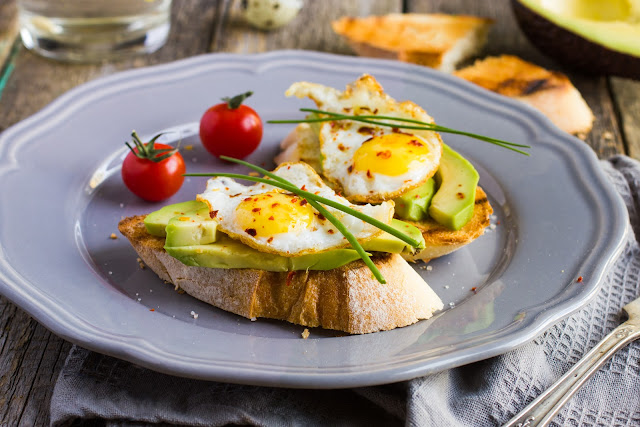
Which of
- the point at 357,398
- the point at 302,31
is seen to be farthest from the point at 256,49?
the point at 357,398

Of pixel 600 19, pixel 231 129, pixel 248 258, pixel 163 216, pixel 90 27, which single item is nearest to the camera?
pixel 248 258

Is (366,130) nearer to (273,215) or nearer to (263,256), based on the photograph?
(273,215)

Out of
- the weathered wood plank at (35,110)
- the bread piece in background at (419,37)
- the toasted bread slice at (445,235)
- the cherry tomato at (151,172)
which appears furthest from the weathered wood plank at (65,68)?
the toasted bread slice at (445,235)

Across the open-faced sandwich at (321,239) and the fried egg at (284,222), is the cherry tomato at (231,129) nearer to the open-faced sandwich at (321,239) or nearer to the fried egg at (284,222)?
the open-faced sandwich at (321,239)

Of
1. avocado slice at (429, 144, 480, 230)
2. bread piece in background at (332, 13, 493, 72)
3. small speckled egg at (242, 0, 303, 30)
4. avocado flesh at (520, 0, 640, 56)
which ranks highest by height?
avocado flesh at (520, 0, 640, 56)

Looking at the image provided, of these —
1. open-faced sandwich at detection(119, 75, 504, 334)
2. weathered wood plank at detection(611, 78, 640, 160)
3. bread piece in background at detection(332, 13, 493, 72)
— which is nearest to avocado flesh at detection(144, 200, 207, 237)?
open-faced sandwich at detection(119, 75, 504, 334)

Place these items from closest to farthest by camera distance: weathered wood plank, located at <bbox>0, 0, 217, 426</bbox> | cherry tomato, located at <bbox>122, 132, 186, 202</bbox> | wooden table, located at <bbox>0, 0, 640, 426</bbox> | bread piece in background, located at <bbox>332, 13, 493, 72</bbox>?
weathered wood plank, located at <bbox>0, 0, 217, 426</bbox> < cherry tomato, located at <bbox>122, 132, 186, 202</bbox> < wooden table, located at <bbox>0, 0, 640, 426</bbox> < bread piece in background, located at <bbox>332, 13, 493, 72</bbox>

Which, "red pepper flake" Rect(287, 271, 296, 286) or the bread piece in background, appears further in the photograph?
the bread piece in background

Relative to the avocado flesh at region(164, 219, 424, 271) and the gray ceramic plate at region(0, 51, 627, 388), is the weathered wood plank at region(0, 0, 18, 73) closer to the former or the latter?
the gray ceramic plate at region(0, 51, 627, 388)
